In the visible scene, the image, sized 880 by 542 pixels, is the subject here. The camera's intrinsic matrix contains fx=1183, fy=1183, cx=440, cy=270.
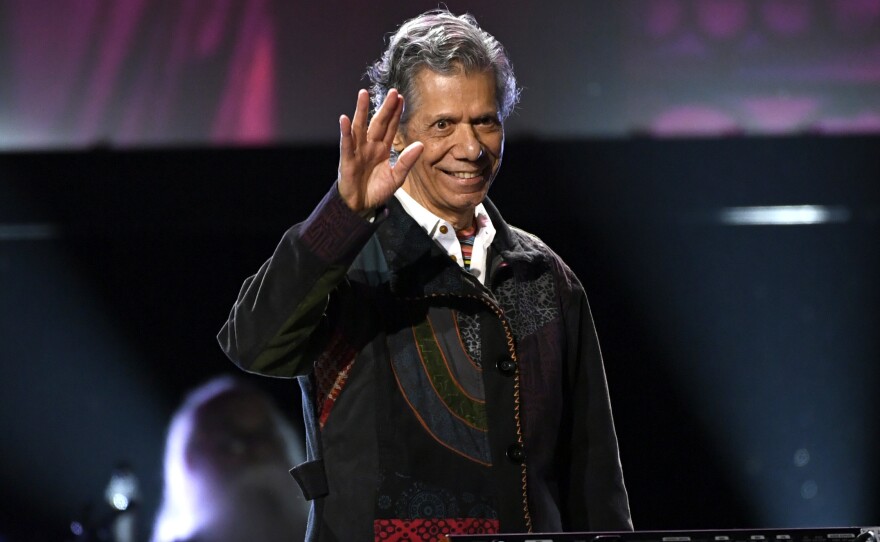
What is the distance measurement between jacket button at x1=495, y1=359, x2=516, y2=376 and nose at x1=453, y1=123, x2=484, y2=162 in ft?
0.93

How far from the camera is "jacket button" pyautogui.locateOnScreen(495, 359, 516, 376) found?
61.6 inches

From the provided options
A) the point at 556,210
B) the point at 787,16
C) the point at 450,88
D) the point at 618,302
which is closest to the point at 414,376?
the point at 450,88

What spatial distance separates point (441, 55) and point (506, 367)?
0.44 metres

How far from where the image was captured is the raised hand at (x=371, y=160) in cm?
138

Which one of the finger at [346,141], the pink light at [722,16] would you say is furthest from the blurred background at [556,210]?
the finger at [346,141]

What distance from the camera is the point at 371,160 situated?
140 cm

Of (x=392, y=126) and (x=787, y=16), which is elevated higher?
(x=787, y=16)

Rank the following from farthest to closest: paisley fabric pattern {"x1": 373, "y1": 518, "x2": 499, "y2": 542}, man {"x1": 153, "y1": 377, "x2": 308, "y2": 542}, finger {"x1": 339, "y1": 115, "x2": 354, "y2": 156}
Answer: man {"x1": 153, "y1": 377, "x2": 308, "y2": 542}
paisley fabric pattern {"x1": 373, "y1": 518, "x2": 499, "y2": 542}
finger {"x1": 339, "y1": 115, "x2": 354, "y2": 156}

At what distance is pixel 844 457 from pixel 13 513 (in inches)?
107

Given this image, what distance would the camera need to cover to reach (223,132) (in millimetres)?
3541

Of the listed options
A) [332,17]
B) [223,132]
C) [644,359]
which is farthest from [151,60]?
[644,359]

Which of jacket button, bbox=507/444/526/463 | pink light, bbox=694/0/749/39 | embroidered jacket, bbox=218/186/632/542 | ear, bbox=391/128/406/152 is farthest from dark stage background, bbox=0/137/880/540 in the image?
jacket button, bbox=507/444/526/463

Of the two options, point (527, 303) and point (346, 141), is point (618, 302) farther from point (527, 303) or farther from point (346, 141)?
point (346, 141)

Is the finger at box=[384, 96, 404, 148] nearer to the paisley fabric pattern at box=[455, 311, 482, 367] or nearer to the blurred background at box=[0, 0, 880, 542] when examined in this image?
the paisley fabric pattern at box=[455, 311, 482, 367]
